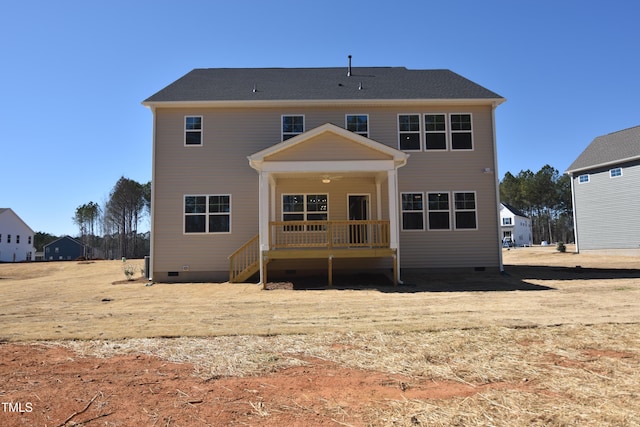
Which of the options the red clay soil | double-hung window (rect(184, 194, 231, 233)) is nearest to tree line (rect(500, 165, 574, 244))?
double-hung window (rect(184, 194, 231, 233))

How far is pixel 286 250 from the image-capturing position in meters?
13.2

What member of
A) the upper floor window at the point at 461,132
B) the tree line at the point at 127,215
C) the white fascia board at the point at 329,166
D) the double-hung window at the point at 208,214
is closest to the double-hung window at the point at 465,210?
the upper floor window at the point at 461,132

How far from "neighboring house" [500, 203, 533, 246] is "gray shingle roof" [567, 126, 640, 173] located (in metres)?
29.1

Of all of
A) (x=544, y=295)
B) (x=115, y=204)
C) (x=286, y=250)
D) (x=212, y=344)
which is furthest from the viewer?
(x=115, y=204)

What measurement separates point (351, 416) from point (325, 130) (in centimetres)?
1071

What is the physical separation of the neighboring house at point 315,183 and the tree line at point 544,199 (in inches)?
2052

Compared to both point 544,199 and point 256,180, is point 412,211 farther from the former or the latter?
point 544,199

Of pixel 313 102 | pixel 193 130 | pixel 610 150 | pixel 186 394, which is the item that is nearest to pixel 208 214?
pixel 193 130

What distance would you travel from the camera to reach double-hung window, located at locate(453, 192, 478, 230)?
15.6 metres

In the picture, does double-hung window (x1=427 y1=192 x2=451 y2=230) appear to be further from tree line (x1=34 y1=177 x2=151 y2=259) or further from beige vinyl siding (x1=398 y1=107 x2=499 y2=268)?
tree line (x1=34 y1=177 x2=151 y2=259)

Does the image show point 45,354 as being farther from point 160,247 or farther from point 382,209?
point 382,209

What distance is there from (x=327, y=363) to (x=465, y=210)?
40.3 feet

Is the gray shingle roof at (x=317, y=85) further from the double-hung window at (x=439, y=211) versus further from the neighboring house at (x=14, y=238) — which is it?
the neighboring house at (x=14, y=238)

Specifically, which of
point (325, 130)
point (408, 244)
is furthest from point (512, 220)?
point (325, 130)
